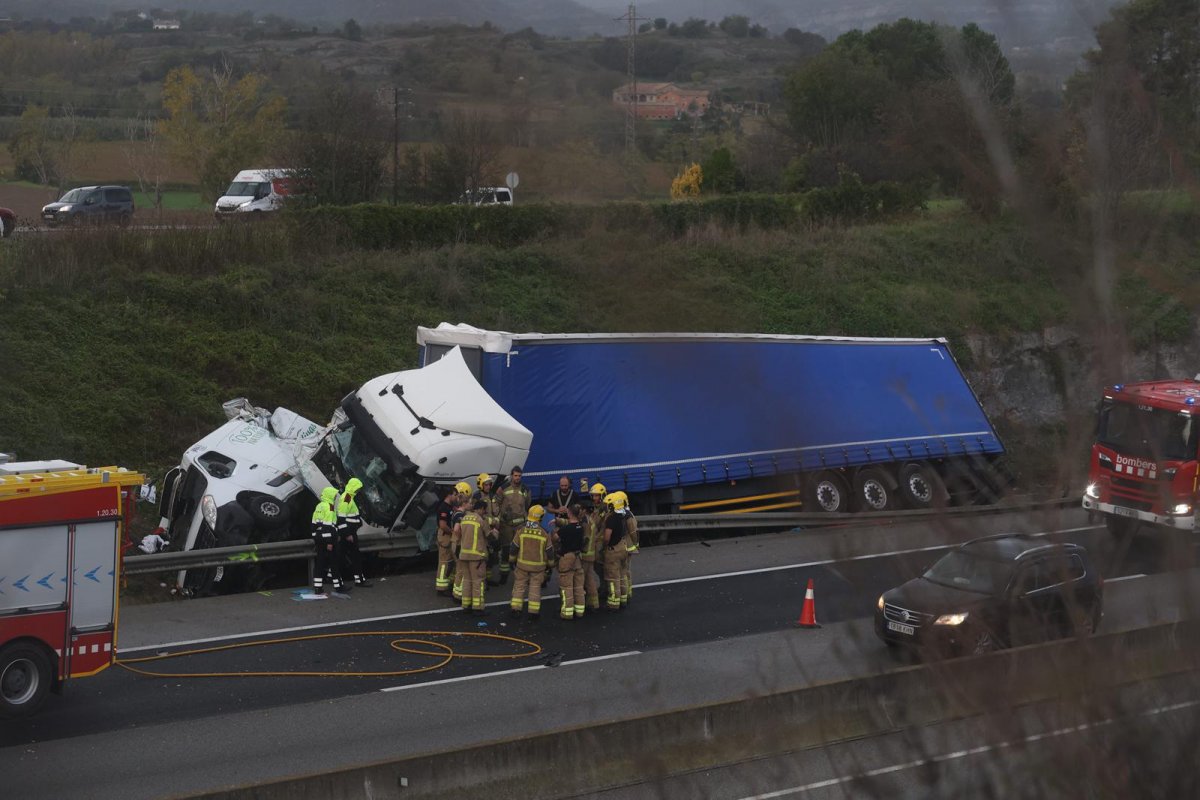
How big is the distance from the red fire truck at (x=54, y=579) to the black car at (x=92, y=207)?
16.8 metres

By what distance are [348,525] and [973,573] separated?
13.3m

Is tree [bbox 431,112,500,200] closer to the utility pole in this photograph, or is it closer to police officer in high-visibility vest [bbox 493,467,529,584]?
the utility pole

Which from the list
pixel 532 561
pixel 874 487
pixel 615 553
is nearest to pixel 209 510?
pixel 532 561

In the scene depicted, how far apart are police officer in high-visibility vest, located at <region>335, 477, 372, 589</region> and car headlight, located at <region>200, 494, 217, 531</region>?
170 centimetres

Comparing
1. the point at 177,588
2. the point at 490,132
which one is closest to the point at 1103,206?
the point at 490,132

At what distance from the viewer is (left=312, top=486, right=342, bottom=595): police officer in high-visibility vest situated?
15.8 m

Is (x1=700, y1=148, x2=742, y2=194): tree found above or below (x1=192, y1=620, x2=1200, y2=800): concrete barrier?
above

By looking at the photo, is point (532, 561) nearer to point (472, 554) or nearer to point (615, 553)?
point (472, 554)

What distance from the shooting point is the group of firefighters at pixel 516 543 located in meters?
15.1

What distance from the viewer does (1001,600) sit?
348cm

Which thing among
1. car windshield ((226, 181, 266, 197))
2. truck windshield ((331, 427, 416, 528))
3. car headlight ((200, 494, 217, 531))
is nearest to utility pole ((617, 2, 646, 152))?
truck windshield ((331, 427, 416, 528))

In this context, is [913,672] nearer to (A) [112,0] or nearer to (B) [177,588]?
(A) [112,0]

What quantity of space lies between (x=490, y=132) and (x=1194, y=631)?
3045mm

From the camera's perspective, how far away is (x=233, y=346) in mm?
24250
